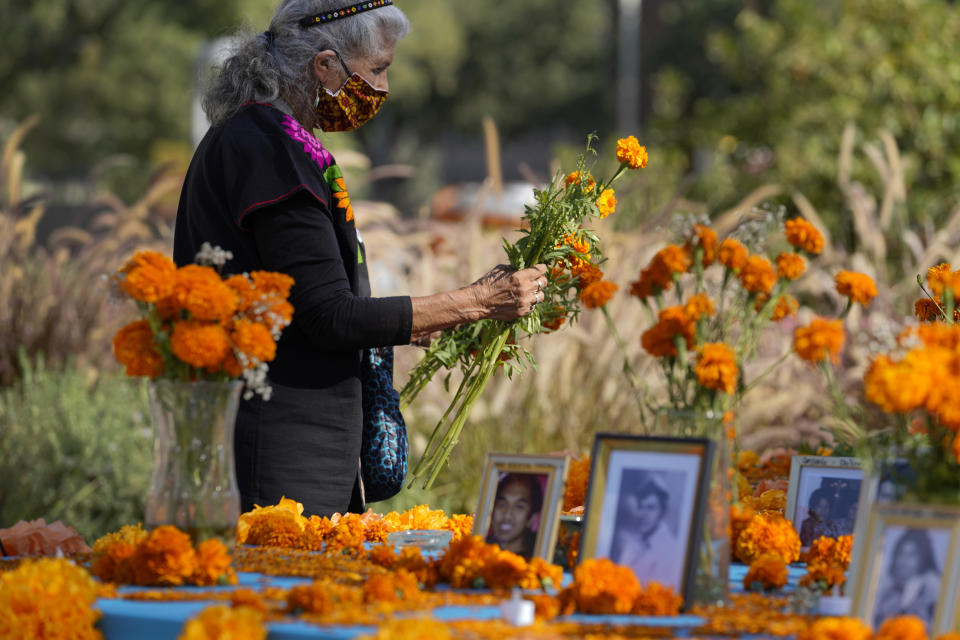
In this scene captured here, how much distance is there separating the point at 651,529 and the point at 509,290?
94 cm

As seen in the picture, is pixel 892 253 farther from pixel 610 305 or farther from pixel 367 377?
pixel 367 377

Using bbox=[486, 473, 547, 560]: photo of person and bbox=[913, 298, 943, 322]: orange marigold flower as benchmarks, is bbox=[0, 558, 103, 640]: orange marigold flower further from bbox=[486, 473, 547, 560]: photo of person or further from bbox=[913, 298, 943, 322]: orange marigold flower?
bbox=[913, 298, 943, 322]: orange marigold flower

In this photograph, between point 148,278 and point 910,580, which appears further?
point 148,278

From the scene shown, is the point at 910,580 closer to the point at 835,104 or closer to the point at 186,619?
the point at 186,619

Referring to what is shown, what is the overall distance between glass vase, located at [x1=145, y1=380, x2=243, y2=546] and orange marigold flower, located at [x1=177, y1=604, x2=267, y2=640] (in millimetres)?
385

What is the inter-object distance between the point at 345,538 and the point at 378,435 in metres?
0.59

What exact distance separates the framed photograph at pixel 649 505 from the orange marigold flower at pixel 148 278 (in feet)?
2.35

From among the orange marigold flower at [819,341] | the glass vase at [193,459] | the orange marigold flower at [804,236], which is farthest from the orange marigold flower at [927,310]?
the glass vase at [193,459]

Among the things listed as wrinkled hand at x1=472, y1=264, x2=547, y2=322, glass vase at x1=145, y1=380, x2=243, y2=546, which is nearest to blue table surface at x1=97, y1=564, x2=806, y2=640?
glass vase at x1=145, y1=380, x2=243, y2=546

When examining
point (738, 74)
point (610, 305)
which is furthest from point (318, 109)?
point (738, 74)

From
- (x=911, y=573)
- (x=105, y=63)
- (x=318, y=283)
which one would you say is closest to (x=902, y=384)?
(x=911, y=573)

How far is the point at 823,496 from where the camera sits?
8.02 feet

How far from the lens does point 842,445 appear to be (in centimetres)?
337

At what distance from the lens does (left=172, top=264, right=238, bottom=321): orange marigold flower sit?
6.32 feet
